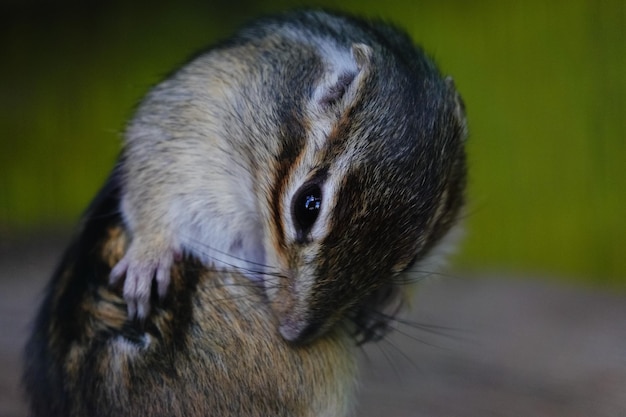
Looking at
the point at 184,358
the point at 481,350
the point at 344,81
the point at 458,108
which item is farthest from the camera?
the point at 481,350

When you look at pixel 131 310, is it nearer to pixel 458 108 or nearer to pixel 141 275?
pixel 141 275

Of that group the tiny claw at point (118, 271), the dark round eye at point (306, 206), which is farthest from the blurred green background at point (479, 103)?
the dark round eye at point (306, 206)

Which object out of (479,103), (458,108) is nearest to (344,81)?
(458,108)

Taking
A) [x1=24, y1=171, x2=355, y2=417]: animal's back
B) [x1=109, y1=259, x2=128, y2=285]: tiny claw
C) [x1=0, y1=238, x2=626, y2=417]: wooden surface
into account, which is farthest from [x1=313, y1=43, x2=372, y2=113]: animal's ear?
[x1=0, y1=238, x2=626, y2=417]: wooden surface

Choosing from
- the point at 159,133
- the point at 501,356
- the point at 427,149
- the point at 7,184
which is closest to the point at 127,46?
the point at 7,184

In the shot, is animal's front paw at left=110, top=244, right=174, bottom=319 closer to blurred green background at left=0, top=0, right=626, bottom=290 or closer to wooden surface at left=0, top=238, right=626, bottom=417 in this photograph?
wooden surface at left=0, top=238, right=626, bottom=417

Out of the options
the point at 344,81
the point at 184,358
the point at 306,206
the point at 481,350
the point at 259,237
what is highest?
the point at 344,81

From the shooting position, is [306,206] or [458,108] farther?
[458,108]

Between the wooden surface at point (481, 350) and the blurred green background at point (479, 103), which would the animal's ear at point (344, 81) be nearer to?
the wooden surface at point (481, 350)
